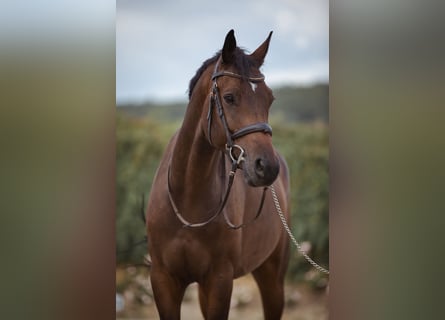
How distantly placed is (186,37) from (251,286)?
4.73 feet

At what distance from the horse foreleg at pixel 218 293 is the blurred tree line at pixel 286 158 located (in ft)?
2.19

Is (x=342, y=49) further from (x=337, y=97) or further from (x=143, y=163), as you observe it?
(x=143, y=163)

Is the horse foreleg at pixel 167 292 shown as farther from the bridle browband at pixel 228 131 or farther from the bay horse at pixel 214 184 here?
the bridle browband at pixel 228 131

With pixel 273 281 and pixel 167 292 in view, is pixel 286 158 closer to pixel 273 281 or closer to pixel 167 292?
pixel 273 281

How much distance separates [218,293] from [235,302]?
595 millimetres

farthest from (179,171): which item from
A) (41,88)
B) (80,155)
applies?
(41,88)

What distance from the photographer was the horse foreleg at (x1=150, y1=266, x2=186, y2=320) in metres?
2.95

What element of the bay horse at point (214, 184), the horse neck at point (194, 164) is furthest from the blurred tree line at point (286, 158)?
the horse neck at point (194, 164)

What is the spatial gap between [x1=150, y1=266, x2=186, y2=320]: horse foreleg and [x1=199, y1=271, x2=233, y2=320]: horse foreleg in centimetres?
16

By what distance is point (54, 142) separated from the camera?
270 centimetres

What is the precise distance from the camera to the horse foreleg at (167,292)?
116 inches

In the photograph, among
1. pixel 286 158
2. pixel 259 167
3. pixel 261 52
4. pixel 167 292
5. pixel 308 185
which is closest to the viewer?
pixel 259 167

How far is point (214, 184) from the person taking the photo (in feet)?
9.41

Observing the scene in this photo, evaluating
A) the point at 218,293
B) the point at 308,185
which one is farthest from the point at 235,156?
the point at 308,185
